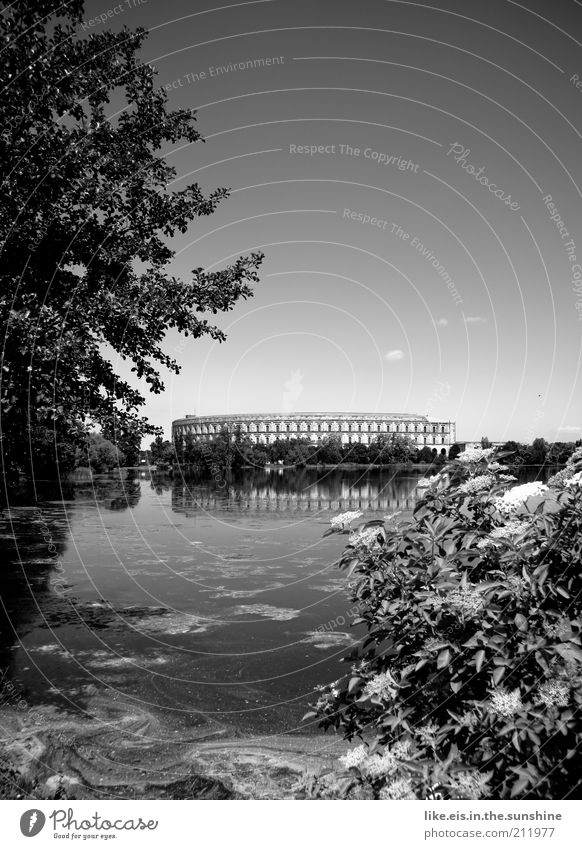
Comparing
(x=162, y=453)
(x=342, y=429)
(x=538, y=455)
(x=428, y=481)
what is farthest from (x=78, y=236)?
(x=342, y=429)

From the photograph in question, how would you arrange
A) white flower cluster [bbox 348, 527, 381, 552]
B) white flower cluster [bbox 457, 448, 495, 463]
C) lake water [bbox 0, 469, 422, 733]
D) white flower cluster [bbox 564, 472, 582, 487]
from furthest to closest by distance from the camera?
lake water [bbox 0, 469, 422, 733] → white flower cluster [bbox 457, 448, 495, 463] → white flower cluster [bbox 348, 527, 381, 552] → white flower cluster [bbox 564, 472, 582, 487]

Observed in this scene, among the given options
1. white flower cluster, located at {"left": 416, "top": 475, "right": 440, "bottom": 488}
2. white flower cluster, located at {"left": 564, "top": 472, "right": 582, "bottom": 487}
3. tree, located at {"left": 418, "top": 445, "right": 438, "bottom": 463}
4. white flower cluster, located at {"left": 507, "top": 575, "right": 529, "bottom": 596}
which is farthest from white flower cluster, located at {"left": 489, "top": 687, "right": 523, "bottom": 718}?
tree, located at {"left": 418, "top": 445, "right": 438, "bottom": 463}

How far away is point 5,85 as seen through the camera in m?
7.02

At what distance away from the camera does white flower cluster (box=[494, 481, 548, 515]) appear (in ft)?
11.0

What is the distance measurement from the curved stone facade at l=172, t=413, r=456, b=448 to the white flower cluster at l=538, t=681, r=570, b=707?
461 ft

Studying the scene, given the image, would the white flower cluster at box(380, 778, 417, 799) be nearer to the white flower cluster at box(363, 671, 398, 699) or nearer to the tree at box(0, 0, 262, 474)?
the white flower cluster at box(363, 671, 398, 699)

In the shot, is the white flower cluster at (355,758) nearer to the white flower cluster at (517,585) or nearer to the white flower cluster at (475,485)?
the white flower cluster at (517,585)

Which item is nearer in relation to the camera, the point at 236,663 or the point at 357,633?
the point at 236,663

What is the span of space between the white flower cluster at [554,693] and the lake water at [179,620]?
4.13m

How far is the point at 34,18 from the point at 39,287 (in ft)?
11.9

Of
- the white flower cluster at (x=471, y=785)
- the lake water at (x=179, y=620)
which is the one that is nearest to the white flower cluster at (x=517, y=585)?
the white flower cluster at (x=471, y=785)

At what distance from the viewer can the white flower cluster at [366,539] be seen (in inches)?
137
